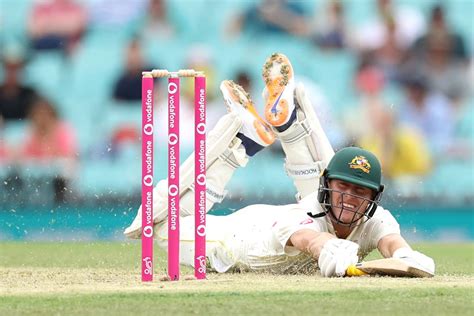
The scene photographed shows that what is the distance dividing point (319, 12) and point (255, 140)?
26.1 ft

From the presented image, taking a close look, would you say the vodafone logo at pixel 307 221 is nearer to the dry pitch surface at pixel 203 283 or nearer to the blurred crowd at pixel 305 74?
the dry pitch surface at pixel 203 283

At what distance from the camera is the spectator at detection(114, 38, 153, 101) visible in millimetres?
13555

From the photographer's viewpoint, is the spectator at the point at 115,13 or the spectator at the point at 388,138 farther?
the spectator at the point at 115,13

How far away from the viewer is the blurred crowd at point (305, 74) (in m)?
13.3

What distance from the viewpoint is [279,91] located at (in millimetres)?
6461

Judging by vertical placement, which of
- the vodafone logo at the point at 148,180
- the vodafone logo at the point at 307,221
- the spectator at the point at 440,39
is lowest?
the vodafone logo at the point at 307,221

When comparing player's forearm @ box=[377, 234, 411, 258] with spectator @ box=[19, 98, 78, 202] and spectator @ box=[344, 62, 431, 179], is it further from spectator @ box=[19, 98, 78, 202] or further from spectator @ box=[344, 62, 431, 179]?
spectator @ box=[344, 62, 431, 179]

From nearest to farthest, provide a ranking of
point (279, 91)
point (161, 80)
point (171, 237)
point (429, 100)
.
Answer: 1. point (171, 237)
2. point (279, 91)
3. point (161, 80)
4. point (429, 100)

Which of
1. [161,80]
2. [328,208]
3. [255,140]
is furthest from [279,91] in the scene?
[161,80]

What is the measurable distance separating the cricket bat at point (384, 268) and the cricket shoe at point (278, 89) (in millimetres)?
1210

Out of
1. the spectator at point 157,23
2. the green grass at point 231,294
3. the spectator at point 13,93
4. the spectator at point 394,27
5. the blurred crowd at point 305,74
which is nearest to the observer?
the green grass at point 231,294

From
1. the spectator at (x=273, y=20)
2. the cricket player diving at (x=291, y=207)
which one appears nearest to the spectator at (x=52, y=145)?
the spectator at (x=273, y=20)

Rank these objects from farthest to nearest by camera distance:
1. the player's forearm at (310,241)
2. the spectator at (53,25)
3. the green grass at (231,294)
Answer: the spectator at (53,25) < the player's forearm at (310,241) < the green grass at (231,294)

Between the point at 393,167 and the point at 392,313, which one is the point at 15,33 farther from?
the point at 392,313
